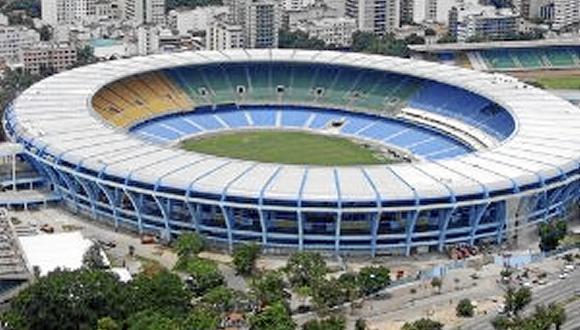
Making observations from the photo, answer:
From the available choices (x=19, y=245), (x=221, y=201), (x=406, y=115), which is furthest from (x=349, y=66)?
(x=19, y=245)

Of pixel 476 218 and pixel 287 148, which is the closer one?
pixel 476 218

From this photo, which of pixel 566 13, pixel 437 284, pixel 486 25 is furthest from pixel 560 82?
pixel 437 284

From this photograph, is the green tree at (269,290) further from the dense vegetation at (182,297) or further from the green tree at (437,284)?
the green tree at (437,284)

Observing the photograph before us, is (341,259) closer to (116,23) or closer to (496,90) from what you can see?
(496,90)

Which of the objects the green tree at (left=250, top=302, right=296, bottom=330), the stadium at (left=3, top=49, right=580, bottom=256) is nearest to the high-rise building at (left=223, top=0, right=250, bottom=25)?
A: the stadium at (left=3, top=49, right=580, bottom=256)

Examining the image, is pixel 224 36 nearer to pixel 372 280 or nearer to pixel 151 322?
pixel 372 280

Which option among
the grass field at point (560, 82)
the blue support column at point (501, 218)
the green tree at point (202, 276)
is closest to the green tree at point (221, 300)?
the green tree at point (202, 276)

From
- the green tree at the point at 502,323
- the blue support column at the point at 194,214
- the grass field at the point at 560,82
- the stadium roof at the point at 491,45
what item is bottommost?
the green tree at the point at 502,323
